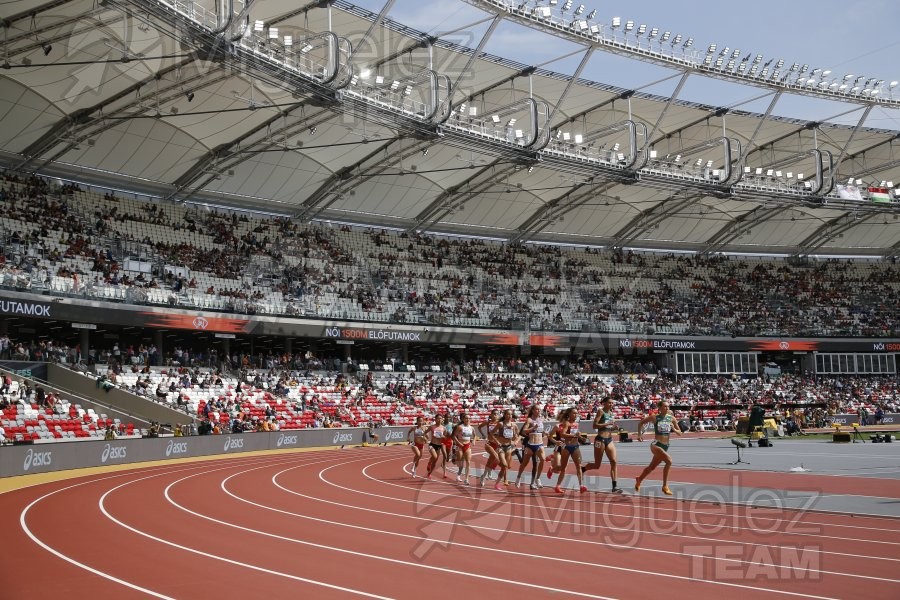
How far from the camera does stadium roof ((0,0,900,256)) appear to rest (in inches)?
1278

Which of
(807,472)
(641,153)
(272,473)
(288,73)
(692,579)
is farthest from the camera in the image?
(641,153)

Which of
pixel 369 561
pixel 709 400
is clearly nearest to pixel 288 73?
pixel 369 561

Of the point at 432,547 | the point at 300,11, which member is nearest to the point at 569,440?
the point at 432,547

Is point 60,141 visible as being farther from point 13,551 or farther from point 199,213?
point 13,551

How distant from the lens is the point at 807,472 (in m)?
19.3

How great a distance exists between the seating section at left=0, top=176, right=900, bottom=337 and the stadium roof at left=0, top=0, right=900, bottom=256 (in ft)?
5.79

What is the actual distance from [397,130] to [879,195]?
3602 centimetres

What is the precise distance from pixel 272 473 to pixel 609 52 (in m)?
26.8

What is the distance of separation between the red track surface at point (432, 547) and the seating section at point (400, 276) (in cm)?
2367

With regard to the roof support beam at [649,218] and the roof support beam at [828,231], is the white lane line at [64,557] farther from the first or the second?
the roof support beam at [828,231]

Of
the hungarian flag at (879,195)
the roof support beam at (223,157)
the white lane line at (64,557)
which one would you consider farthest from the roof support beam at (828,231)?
the white lane line at (64,557)

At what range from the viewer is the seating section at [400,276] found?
39.3m

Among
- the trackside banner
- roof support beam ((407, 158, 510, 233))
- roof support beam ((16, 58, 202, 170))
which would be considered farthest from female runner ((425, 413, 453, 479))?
roof support beam ((407, 158, 510, 233))

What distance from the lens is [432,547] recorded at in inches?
419
